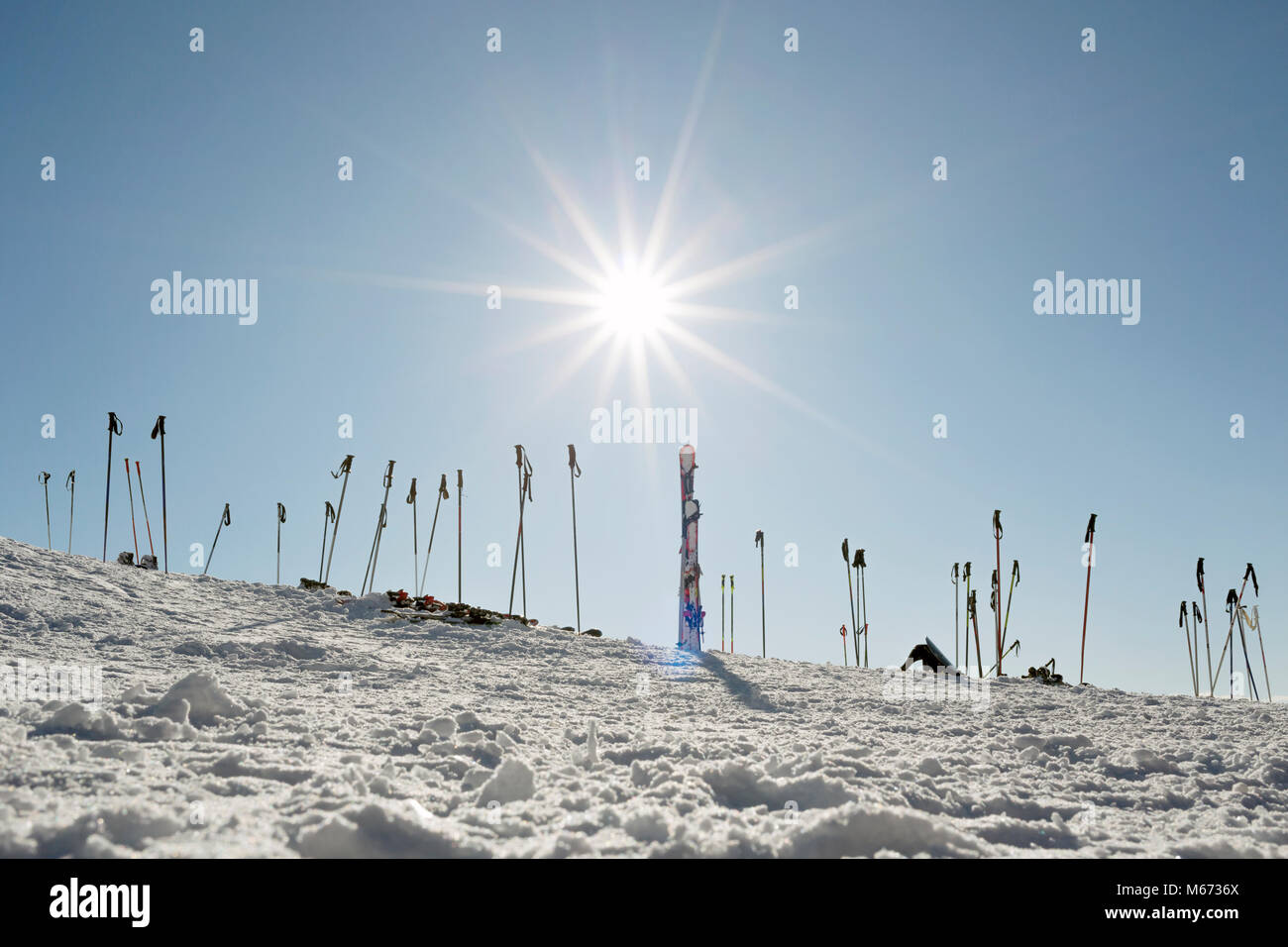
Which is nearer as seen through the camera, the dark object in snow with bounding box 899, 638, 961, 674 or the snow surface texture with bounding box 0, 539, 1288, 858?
the snow surface texture with bounding box 0, 539, 1288, 858

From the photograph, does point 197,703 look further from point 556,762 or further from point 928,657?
point 928,657

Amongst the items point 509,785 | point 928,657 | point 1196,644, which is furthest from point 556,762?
point 1196,644

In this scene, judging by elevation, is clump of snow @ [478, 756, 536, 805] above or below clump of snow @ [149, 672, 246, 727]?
below

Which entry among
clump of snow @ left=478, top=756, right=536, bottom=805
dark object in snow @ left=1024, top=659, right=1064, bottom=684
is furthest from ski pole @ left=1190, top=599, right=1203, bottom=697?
clump of snow @ left=478, top=756, right=536, bottom=805

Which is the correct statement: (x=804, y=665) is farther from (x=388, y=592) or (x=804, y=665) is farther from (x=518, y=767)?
(x=518, y=767)

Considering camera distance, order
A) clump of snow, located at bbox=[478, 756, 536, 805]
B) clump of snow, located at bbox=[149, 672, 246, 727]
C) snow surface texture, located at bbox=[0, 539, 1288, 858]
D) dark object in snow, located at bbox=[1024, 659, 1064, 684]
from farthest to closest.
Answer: dark object in snow, located at bbox=[1024, 659, 1064, 684], clump of snow, located at bbox=[149, 672, 246, 727], clump of snow, located at bbox=[478, 756, 536, 805], snow surface texture, located at bbox=[0, 539, 1288, 858]

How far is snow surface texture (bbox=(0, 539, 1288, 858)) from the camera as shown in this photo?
332cm

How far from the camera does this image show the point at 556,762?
4941mm

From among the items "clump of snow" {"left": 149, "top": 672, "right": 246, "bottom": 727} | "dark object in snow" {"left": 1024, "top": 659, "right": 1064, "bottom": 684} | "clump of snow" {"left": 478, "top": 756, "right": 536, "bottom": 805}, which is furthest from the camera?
"dark object in snow" {"left": 1024, "top": 659, "right": 1064, "bottom": 684}

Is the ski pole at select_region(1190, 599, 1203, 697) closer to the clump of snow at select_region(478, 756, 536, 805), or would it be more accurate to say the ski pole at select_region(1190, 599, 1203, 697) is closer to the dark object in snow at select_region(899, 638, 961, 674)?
the dark object in snow at select_region(899, 638, 961, 674)

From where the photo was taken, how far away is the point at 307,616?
42.3ft
